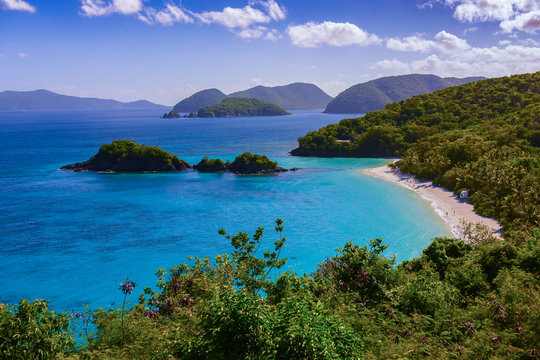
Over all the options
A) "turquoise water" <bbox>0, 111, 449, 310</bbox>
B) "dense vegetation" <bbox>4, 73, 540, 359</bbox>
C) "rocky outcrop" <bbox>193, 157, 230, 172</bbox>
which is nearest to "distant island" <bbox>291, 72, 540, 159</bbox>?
"turquoise water" <bbox>0, 111, 449, 310</bbox>

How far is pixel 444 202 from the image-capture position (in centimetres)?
5391

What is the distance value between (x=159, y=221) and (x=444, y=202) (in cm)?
4610

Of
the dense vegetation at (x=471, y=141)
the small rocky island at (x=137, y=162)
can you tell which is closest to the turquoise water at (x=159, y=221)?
the small rocky island at (x=137, y=162)

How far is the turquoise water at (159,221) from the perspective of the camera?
35406 mm

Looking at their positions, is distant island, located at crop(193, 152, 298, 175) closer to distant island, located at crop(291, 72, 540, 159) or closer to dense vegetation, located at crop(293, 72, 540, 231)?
distant island, located at crop(291, 72, 540, 159)

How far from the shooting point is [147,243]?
4316 centimetres

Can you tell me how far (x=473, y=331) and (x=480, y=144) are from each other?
64.2 m

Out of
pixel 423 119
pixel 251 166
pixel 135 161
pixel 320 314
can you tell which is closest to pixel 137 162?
pixel 135 161

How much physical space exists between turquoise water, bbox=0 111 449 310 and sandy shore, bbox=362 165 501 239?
182 cm

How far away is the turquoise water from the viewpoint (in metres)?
35.4

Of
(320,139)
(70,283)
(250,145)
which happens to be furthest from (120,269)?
(250,145)

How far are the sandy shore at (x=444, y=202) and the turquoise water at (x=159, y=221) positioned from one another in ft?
5.95

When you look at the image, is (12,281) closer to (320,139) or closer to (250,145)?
(320,139)

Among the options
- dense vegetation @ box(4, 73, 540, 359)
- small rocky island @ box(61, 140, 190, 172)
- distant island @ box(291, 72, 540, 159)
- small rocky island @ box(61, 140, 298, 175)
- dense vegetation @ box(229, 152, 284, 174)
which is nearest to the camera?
dense vegetation @ box(4, 73, 540, 359)
